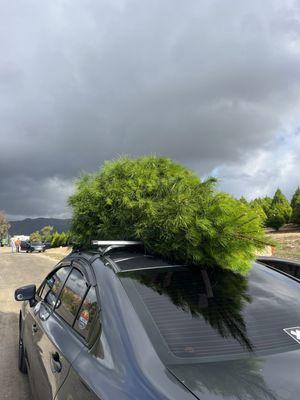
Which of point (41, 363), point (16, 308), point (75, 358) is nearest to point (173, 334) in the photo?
point (75, 358)

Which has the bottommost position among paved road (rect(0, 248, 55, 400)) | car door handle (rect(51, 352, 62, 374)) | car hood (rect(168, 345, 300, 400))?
paved road (rect(0, 248, 55, 400))

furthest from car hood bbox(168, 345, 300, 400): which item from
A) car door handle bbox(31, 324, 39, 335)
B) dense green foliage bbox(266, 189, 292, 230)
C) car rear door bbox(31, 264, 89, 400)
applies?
dense green foliage bbox(266, 189, 292, 230)

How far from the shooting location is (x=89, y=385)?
2.09 m

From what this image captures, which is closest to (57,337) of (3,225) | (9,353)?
(9,353)

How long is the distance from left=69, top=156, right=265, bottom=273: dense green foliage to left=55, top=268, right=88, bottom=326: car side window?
0.57 metres

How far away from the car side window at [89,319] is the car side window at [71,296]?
11 centimetres

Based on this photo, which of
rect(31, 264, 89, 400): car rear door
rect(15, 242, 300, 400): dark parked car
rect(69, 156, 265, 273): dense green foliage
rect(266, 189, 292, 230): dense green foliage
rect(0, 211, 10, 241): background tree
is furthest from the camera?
rect(0, 211, 10, 241): background tree

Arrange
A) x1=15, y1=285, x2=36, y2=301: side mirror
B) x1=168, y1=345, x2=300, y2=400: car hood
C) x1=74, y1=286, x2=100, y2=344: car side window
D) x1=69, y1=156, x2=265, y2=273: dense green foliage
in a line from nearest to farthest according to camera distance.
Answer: x1=168, y1=345, x2=300, y2=400: car hood, x1=74, y1=286, x2=100, y2=344: car side window, x1=69, y1=156, x2=265, y2=273: dense green foliage, x1=15, y1=285, x2=36, y2=301: side mirror

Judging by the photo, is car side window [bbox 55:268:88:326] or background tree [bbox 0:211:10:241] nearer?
car side window [bbox 55:268:88:326]

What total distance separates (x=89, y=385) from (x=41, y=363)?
1217mm

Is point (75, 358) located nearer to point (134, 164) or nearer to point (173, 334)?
point (173, 334)

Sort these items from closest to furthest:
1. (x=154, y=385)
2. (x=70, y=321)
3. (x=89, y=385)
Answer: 1. (x=154, y=385)
2. (x=89, y=385)
3. (x=70, y=321)

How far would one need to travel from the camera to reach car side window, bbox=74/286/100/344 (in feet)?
8.11

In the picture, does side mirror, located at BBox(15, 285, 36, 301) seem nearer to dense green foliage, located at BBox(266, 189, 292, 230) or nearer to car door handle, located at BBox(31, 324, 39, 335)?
car door handle, located at BBox(31, 324, 39, 335)
